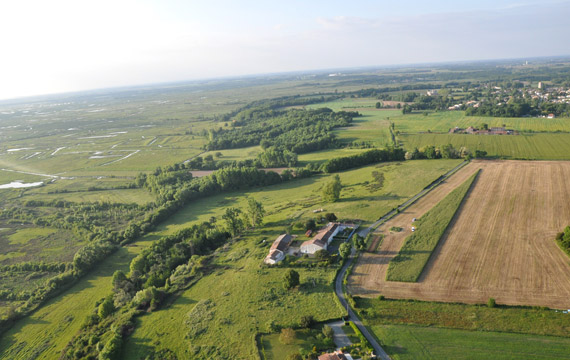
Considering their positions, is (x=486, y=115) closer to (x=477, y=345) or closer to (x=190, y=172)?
(x=190, y=172)

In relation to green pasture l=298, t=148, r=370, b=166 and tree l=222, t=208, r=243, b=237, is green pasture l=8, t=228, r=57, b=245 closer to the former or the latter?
tree l=222, t=208, r=243, b=237

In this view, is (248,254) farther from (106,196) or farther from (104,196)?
(104,196)

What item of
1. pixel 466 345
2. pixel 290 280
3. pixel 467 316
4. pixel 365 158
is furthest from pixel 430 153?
pixel 466 345

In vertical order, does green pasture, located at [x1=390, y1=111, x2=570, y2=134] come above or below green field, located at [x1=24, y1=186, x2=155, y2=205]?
above

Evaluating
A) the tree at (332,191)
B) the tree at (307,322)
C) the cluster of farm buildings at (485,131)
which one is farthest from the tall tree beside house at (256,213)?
the cluster of farm buildings at (485,131)

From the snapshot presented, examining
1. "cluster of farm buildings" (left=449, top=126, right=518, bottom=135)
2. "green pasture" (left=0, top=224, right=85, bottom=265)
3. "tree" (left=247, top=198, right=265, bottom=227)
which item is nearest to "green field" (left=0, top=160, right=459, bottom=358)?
"tree" (left=247, top=198, right=265, bottom=227)

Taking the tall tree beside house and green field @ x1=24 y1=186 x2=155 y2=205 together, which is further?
green field @ x1=24 y1=186 x2=155 y2=205

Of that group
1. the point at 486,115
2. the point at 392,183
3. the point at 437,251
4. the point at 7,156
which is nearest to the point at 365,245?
the point at 437,251
